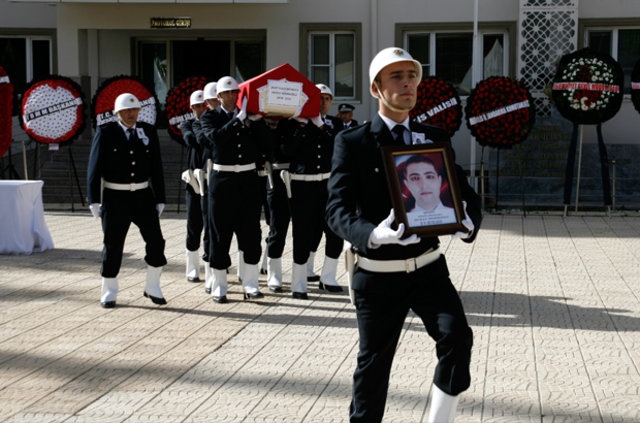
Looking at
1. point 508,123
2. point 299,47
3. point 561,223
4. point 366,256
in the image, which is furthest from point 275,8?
point 366,256

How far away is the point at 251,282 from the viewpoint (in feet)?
36.1

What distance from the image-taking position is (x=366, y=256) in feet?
17.2

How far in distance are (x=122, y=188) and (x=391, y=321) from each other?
18.6ft

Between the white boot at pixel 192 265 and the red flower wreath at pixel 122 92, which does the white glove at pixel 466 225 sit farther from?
the red flower wreath at pixel 122 92

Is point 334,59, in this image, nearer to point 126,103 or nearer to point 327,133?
point 327,133

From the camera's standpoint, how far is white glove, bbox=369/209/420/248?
483cm

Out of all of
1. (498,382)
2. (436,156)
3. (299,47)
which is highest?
(299,47)

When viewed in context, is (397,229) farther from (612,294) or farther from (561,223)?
(561,223)

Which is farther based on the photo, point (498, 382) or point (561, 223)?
point (561, 223)

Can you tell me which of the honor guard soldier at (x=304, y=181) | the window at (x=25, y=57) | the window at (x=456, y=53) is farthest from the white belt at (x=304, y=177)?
the window at (x=25, y=57)

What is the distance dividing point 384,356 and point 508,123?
15.0m

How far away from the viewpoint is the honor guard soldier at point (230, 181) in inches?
417

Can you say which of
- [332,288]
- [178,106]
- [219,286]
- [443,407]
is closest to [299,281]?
[332,288]

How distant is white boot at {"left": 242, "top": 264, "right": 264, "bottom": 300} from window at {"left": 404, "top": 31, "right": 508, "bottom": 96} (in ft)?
Result: 46.1
